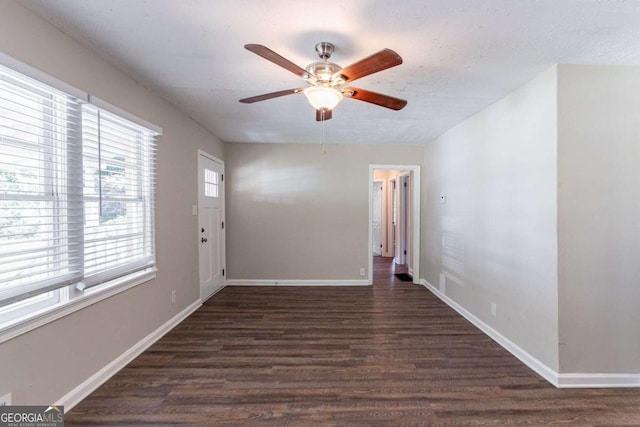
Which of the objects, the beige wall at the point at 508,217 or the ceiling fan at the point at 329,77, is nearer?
the ceiling fan at the point at 329,77

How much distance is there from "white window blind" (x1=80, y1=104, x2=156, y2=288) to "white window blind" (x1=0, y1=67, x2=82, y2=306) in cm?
11

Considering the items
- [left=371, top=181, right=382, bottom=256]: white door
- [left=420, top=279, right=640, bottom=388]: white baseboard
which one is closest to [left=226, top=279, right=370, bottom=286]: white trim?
[left=420, top=279, right=640, bottom=388]: white baseboard

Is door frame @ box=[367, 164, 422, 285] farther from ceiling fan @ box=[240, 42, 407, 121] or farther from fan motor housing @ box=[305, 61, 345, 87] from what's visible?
fan motor housing @ box=[305, 61, 345, 87]

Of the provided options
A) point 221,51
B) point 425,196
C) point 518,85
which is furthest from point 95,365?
point 425,196

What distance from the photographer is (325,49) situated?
65.4 inches

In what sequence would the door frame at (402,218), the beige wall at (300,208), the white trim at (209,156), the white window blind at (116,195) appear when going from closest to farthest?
the white window blind at (116,195)
the white trim at (209,156)
the beige wall at (300,208)
the door frame at (402,218)

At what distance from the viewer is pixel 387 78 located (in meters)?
2.11

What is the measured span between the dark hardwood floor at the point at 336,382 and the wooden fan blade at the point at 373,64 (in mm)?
2039

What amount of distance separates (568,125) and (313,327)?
108 inches

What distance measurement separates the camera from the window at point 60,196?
1342 mm

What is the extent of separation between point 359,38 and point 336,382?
231cm

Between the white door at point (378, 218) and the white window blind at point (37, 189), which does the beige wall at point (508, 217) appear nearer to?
the white window blind at point (37, 189)

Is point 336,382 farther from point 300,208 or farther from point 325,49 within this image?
point 300,208

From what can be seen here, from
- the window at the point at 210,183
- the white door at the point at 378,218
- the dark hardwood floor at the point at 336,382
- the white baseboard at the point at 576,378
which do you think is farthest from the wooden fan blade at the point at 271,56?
the white door at the point at 378,218
